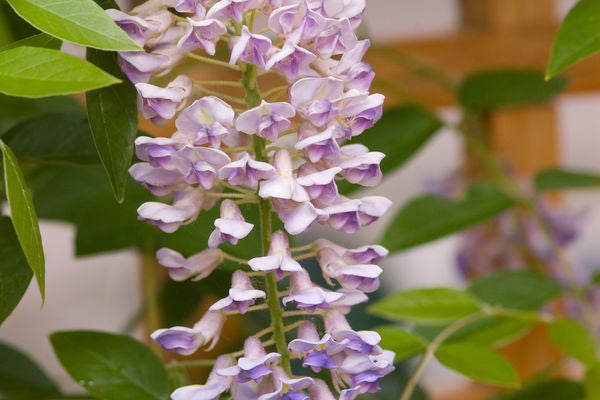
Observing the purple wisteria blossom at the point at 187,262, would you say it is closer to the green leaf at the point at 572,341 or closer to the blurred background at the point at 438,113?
the green leaf at the point at 572,341

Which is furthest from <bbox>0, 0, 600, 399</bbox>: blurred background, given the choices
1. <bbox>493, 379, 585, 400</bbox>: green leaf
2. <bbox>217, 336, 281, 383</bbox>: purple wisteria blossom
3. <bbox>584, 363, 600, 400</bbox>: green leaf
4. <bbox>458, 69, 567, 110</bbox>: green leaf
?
<bbox>217, 336, 281, 383</bbox>: purple wisteria blossom

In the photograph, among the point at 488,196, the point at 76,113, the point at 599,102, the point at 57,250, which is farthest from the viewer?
the point at 599,102

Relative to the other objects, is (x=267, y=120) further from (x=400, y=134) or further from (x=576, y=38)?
(x=400, y=134)

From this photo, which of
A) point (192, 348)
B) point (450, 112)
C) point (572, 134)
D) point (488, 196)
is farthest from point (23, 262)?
point (572, 134)

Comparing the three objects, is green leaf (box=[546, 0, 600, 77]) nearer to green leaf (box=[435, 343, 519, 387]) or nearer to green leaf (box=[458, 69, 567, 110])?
green leaf (box=[435, 343, 519, 387])

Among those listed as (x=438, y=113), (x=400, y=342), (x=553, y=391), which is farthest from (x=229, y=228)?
(x=438, y=113)

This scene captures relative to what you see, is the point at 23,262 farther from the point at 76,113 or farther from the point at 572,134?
the point at 572,134
